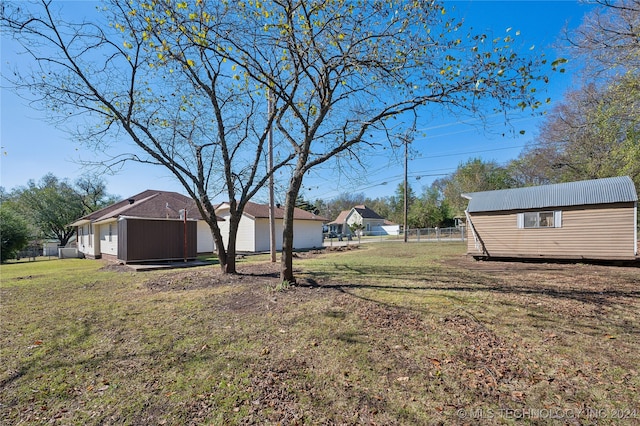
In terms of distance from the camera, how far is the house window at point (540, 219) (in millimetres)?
11336

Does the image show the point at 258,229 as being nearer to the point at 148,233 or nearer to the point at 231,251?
the point at 148,233

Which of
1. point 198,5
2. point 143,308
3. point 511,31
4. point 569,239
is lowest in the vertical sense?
point 143,308

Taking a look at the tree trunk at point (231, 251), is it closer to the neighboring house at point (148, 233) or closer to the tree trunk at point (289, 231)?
the tree trunk at point (289, 231)

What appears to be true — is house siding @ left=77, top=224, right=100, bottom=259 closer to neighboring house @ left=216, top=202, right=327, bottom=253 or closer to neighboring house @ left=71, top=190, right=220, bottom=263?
neighboring house @ left=71, top=190, right=220, bottom=263

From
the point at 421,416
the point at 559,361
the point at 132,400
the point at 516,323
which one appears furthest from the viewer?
the point at 516,323

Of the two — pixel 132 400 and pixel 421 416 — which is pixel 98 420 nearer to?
pixel 132 400

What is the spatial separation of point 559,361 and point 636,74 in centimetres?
1026

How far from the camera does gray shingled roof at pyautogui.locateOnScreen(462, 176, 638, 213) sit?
10.3 metres

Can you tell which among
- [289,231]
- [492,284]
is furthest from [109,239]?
[492,284]

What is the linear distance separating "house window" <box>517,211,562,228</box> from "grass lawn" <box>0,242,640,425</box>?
6244mm

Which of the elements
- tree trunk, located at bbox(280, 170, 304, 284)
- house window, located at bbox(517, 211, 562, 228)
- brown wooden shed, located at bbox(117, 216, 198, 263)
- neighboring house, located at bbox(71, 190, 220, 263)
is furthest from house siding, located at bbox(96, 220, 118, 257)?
house window, located at bbox(517, 211, 562, 228)

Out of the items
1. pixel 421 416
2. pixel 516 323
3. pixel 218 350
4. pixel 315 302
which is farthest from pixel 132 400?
pixel 516 323

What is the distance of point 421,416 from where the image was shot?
231 centimetres

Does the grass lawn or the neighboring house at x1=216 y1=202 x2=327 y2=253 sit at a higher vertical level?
the neighboring house at x1=216 y1=202 x2=327 y2=253
